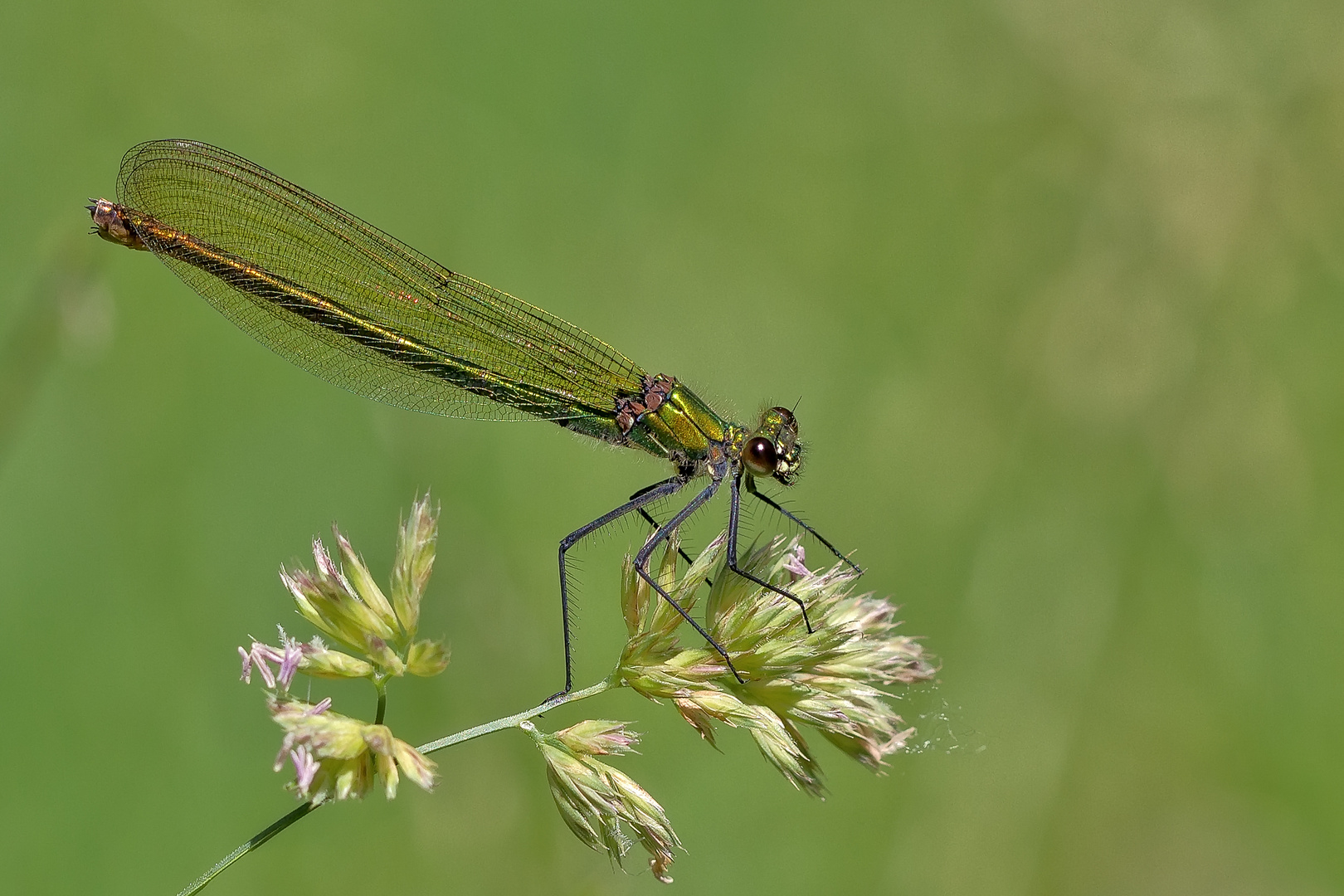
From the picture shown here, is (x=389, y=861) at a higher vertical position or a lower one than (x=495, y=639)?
lower

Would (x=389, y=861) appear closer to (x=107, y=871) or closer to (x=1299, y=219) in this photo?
(x=107, y=871)

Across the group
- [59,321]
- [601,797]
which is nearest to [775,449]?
[601,797]

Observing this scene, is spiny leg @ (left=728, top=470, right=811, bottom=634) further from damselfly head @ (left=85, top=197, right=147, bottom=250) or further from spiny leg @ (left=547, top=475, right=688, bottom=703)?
damselfly head @ (left=85, top=197, right=147, bottom=250)

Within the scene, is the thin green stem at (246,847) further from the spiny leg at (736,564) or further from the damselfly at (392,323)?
the damselfly at (392,323)

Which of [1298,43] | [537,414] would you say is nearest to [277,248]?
[537,414]

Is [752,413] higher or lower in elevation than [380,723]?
higher

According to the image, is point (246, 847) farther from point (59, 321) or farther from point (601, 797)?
point (59, 321)
